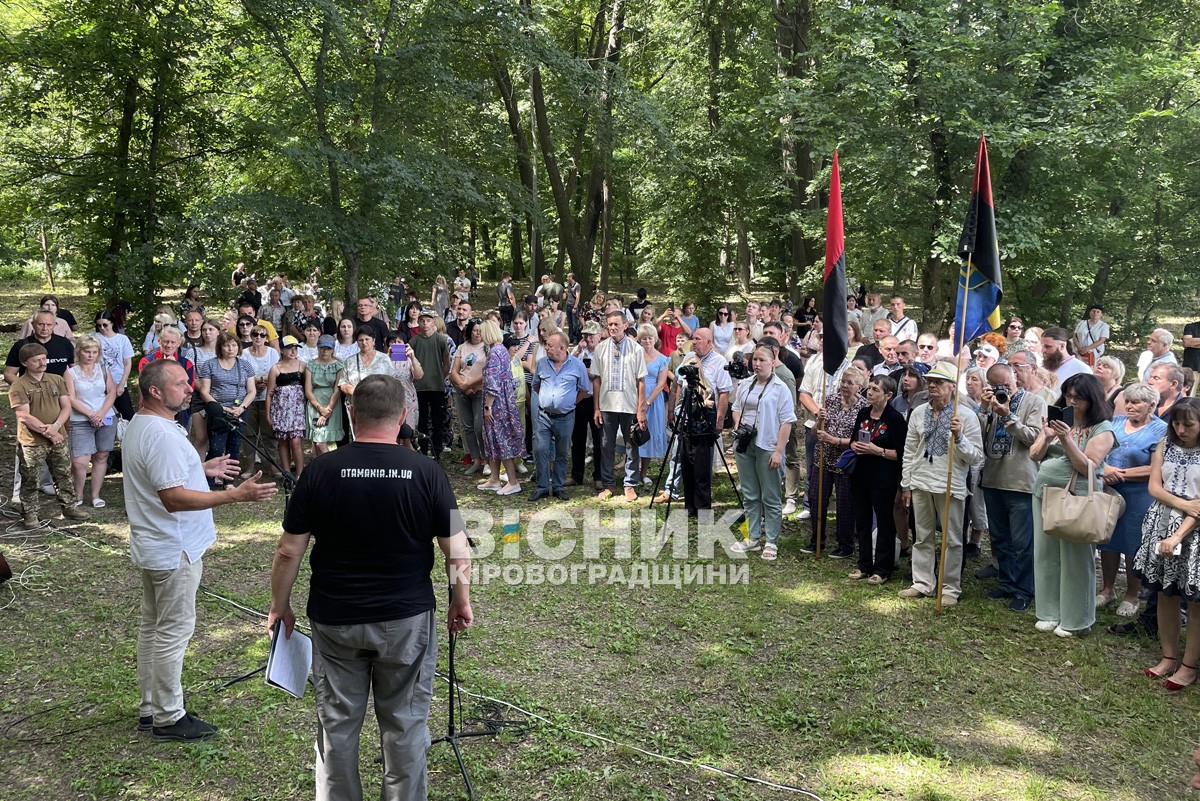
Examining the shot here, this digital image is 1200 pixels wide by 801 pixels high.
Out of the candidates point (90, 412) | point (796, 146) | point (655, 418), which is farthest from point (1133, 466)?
point (796, 146)

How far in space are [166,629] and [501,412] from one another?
17.4 ft

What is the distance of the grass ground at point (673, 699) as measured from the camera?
434 centimetres

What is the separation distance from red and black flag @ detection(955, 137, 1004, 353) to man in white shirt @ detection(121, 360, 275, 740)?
5.14 metres

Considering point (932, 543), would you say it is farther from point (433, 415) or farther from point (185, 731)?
point (433, 415)

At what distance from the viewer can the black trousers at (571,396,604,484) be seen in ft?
32.2

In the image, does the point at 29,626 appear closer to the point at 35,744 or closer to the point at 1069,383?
the point at 35,744

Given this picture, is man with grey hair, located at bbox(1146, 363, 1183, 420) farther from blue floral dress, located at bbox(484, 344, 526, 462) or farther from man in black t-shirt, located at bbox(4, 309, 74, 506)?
man in black t-shirt, located at bbox(4, 309, 74, 506)

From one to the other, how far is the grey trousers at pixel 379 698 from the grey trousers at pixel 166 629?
1.30 m

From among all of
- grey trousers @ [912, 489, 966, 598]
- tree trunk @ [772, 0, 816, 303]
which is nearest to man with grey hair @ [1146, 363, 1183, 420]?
grey trousers @ [912, 489, 966, 598]

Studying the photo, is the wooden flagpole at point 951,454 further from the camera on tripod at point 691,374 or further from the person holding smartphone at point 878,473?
the camera on tripod at point 691,374

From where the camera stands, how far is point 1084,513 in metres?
5.65

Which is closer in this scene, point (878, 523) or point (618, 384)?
point (878, 523)

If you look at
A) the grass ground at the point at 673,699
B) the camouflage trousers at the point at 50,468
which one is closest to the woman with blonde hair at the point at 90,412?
the camouflage trousers at the point at 50,468

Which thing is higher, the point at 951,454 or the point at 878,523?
the point at 951,454
